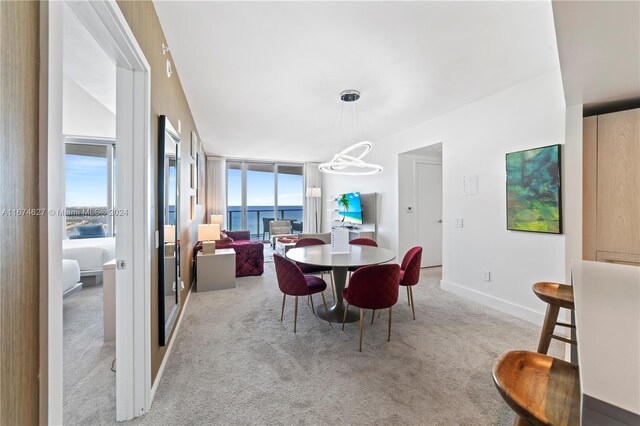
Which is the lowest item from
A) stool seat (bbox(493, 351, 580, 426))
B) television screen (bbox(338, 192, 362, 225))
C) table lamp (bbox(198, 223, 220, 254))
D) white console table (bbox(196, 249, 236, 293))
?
white console table (bbox(196, 249, 236, 293))

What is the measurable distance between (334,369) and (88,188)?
5.29 meters

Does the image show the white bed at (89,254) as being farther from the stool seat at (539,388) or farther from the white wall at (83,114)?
the stool seat at (539,388)

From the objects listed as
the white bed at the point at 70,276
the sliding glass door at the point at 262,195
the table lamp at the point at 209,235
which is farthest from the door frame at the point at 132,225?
the sliding glass door at the point at 262,195

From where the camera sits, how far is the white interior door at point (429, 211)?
17.0 ft

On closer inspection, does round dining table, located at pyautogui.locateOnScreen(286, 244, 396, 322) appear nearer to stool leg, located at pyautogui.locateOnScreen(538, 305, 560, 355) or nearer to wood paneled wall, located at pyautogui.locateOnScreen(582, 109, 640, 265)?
stool leg, located at pyautogui.locateOnScreen(538, 305, 560, 355)

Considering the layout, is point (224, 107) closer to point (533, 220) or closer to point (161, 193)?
point (161, 193)

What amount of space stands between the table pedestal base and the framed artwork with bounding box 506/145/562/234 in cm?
200

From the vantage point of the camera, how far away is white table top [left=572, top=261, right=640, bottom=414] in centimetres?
51

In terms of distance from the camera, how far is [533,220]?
2852 millimetres

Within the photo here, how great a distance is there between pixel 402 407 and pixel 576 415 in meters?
1.07

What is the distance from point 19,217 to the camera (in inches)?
25.5

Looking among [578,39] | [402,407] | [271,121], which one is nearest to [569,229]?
[578,39]

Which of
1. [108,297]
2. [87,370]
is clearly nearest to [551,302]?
[87,370]

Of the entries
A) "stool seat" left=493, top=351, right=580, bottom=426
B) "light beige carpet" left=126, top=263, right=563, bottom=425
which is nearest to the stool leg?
"light beige carpet" left=126, top=263, right=563, bottom=425
